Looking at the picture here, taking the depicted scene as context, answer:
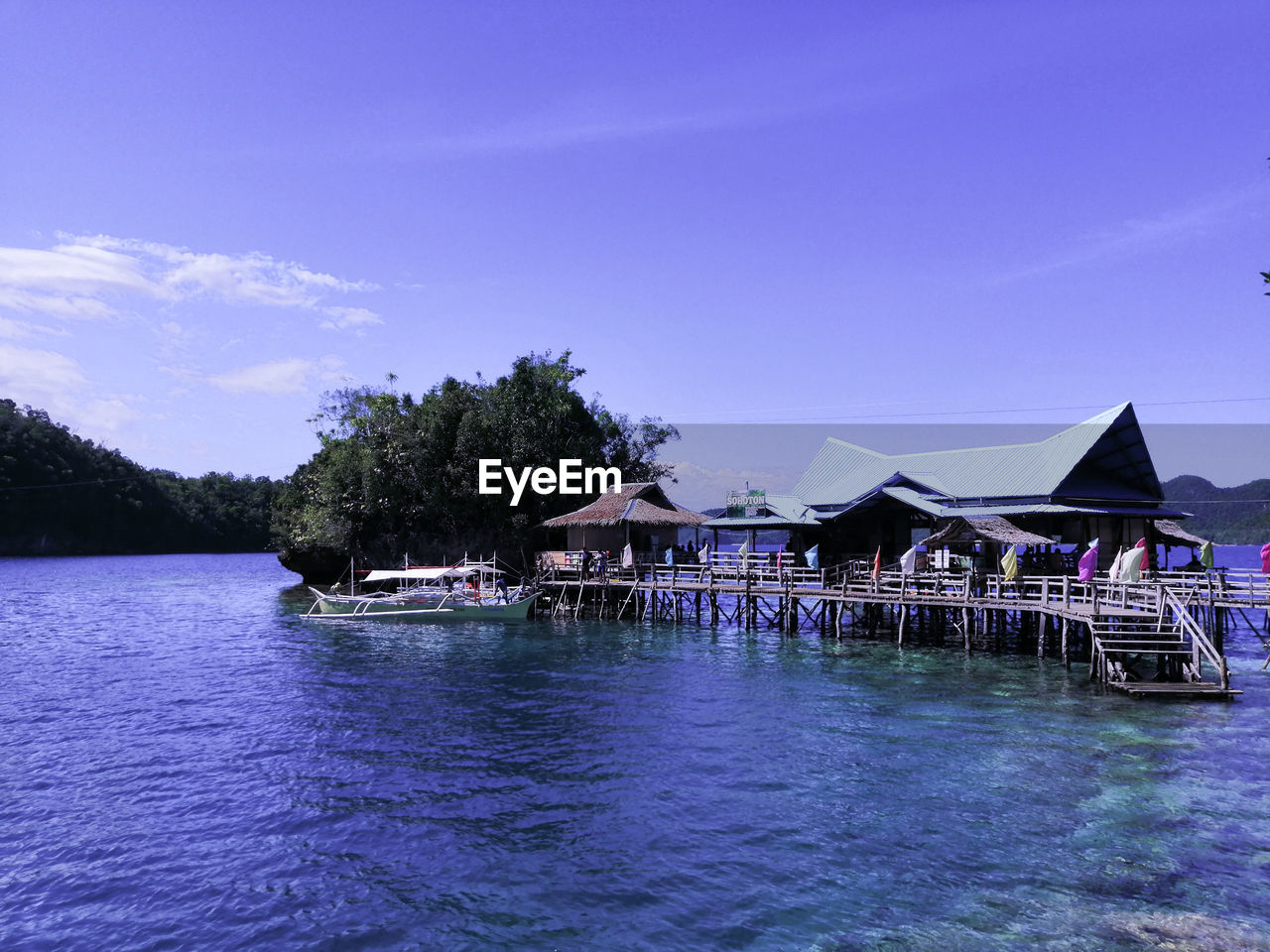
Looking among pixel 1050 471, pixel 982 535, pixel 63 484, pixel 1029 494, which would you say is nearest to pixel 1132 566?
pixel 982 535

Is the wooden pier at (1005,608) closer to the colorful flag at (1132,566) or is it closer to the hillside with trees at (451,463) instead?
the colorful flag at (1132,566)

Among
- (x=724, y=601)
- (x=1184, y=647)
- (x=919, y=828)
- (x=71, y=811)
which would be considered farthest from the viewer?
(x=724, y=601)

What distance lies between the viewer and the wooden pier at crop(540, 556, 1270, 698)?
23000mm

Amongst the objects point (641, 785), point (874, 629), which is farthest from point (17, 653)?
point (874, 629)

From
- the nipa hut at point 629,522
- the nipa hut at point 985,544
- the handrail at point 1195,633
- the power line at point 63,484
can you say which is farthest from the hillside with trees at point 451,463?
the power line at point 63,484

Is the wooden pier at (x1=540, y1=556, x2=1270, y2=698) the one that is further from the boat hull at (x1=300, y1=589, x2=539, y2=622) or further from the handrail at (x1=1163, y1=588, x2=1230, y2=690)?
the boat hull at (x1=300, y1=589, x2=539, y2=622)

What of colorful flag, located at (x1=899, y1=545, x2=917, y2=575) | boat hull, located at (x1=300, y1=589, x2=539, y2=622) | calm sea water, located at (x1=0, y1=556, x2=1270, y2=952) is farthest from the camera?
boat hull, located at (x1=300, y1=589, x2=539, y2=622)

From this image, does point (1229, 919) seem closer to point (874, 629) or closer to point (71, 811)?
point (71, 811)

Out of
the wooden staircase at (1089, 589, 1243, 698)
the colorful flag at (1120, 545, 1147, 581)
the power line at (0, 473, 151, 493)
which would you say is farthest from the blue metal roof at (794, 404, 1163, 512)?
the power line at (0, 473, 151, 493)

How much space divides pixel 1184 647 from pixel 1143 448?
1872 cm

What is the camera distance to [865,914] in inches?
399

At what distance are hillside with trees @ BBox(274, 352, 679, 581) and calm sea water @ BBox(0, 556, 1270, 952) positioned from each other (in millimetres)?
28249

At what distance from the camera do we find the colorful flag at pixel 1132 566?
87.4 ft

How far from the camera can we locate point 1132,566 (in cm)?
2675
